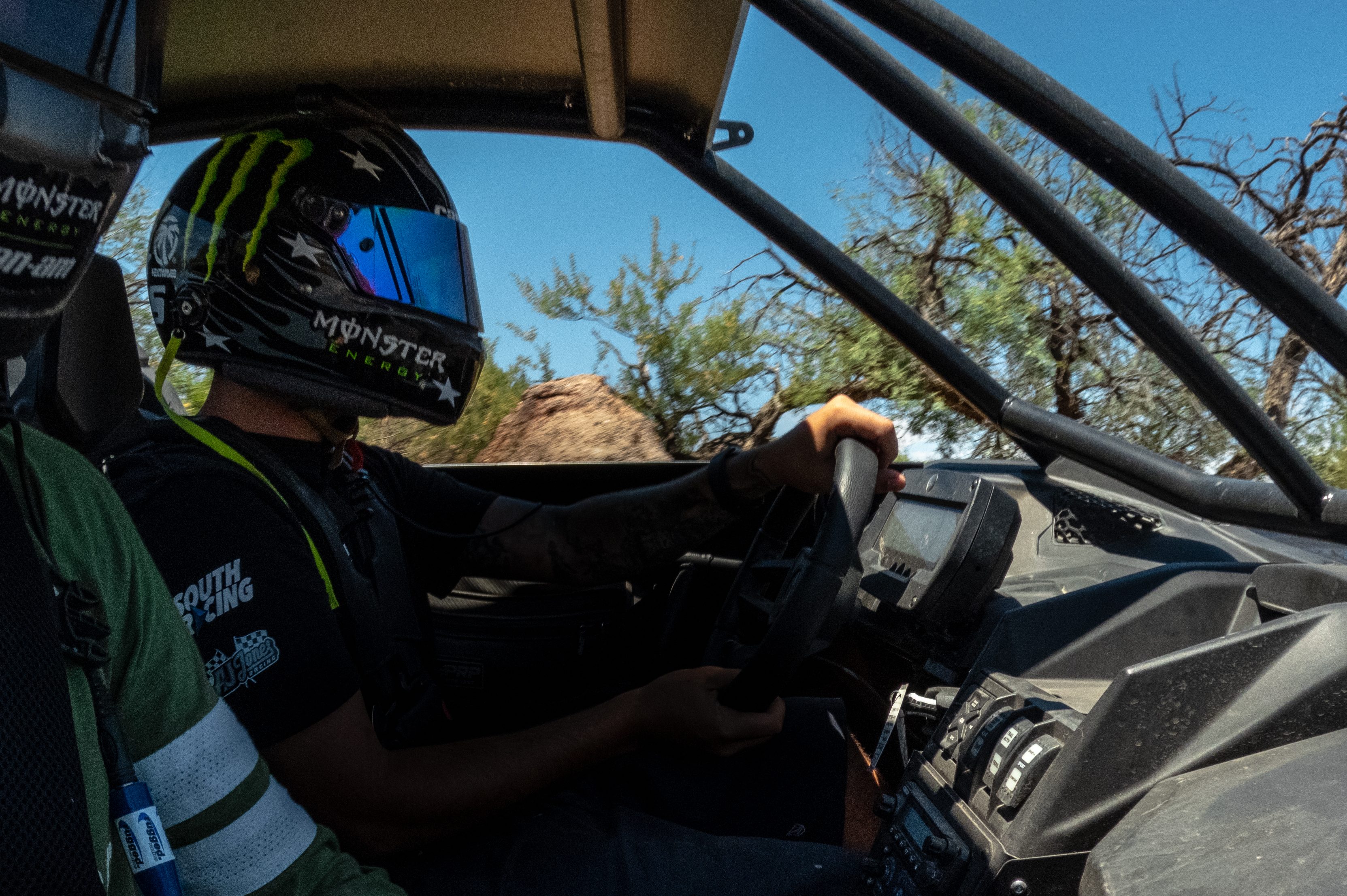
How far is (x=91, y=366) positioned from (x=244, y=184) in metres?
0.52

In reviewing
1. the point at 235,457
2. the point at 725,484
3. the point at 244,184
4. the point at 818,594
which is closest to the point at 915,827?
the point at 818,594

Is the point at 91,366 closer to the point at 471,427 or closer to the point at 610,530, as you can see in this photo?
the point at 610,530

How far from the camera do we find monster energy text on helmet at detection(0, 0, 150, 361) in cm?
79

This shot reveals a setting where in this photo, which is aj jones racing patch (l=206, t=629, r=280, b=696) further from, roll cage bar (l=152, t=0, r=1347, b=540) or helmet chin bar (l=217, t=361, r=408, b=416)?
roll cage bar (l=152, t=0, r=1347, b=540)

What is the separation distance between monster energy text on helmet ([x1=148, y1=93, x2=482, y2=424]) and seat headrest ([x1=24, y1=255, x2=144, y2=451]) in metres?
0.22

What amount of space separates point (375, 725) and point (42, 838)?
0.92 m

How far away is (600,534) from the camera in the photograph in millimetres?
2387

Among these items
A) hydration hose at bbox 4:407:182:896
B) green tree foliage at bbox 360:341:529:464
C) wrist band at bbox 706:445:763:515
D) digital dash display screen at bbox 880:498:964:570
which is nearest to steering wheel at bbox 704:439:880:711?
digital dash display screen at bbox 880:498:964:570

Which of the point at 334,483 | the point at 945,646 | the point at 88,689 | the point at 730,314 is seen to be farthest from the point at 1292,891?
the point at 730,314

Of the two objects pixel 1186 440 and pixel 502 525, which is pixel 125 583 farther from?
pixel 1186 440

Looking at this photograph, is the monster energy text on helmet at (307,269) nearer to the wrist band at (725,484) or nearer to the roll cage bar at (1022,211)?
the roll cage bar at (1022,211)

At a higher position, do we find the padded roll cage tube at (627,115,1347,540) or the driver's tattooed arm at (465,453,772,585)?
the padded roll cage tube at (627,115,1347,540)

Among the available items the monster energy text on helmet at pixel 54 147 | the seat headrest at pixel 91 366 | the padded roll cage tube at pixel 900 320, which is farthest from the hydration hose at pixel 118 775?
the padded roll cage tube at pixel 900 320

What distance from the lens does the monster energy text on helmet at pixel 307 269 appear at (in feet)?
5.40
